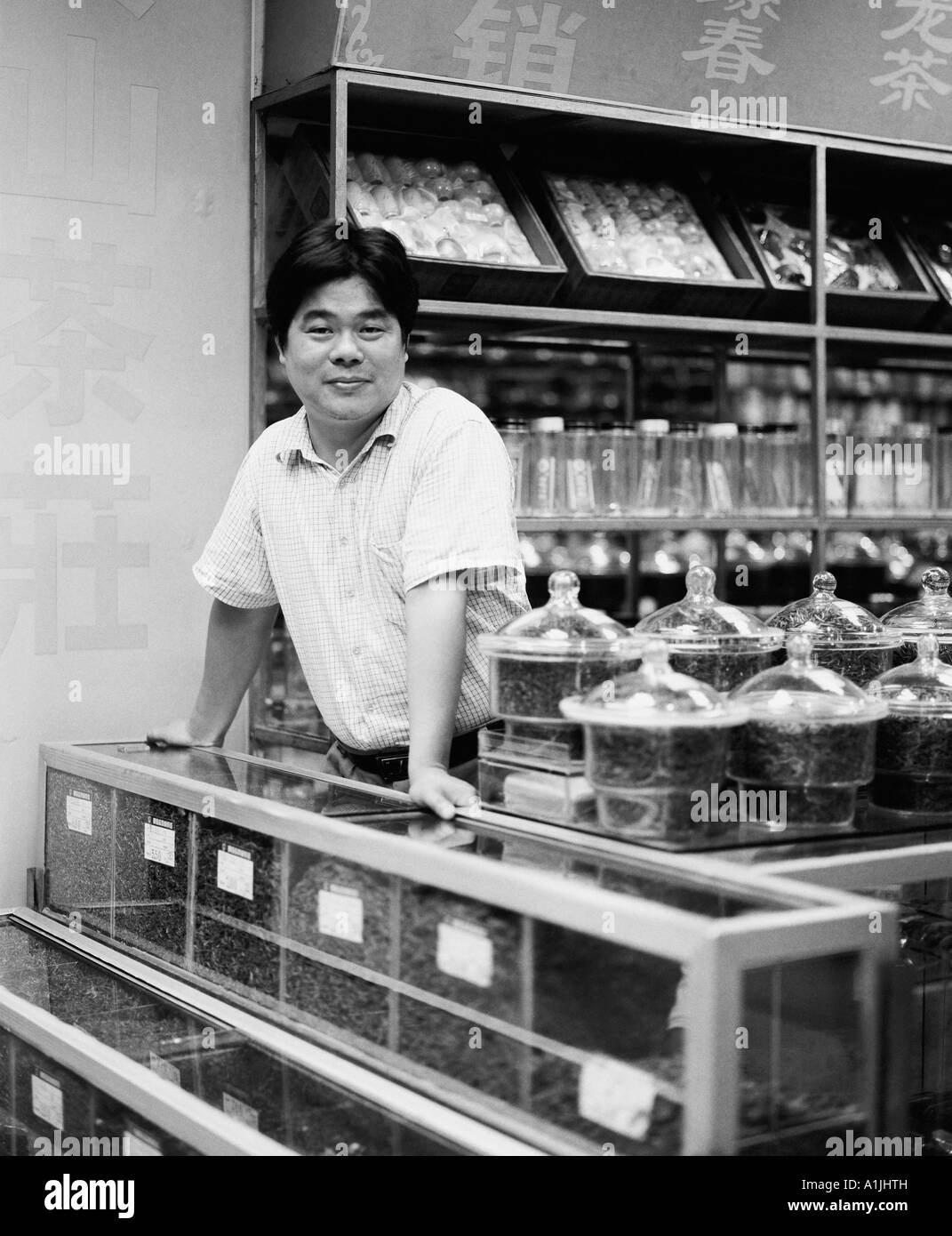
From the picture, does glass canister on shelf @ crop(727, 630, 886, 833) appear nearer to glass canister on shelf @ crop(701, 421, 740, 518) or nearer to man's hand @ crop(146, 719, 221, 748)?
man's hand @ crop(146, 719, 221, 748)

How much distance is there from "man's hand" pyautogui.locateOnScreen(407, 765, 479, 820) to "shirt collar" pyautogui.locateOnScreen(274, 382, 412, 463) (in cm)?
67

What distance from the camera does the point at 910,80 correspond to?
12.6 ft

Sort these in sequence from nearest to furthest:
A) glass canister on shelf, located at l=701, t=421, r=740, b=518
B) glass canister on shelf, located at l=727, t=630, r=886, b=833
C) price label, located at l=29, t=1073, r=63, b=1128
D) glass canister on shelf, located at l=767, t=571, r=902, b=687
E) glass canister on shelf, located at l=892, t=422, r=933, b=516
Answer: glass canister on shelf, located at l=727, t=630, r=886, b=833
price label, located at l=29, t=1073, r=63, b=1128
glass canister on shelf, located at l=767, t=571, r=902, b=687
glass canister on shelf, located at l=701, t=421, r=740, b=518
glass canister on shelf, located at l=892, t=422, r=933, b=516

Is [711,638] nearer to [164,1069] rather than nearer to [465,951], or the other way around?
[465,951]

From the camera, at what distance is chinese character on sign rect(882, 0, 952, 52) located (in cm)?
385

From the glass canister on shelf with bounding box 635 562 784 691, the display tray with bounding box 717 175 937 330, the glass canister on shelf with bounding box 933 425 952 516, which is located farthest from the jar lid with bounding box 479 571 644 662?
the glass canister on shelf with bounding box 933 425 952 516

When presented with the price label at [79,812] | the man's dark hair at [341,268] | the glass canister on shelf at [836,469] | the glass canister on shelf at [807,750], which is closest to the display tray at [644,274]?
the glass canister on shelf at [836,469]

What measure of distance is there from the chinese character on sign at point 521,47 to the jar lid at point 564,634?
5.71 feet

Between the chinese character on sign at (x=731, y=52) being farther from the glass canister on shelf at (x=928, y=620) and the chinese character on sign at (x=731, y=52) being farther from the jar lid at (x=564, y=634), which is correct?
the jar lid at (x=564, y=634)

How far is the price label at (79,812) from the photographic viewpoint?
255 centimetres

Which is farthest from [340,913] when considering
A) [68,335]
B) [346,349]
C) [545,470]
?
[545,470]

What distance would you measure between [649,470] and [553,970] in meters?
2.28
